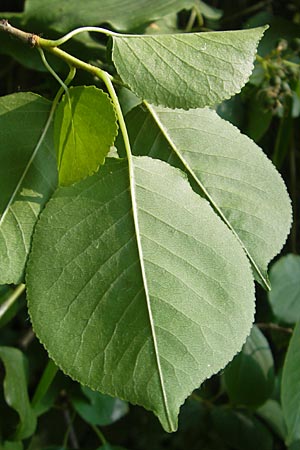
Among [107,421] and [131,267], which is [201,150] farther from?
[107,421]

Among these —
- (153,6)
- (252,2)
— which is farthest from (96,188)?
(252,2)

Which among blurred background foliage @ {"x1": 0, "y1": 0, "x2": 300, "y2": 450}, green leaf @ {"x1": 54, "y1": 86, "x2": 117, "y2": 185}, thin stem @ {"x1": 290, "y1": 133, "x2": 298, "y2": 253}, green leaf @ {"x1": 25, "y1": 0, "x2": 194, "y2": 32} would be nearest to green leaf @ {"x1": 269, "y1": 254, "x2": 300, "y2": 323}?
blurred background foliage @ {"x1": 0, "y1": 0, "x2": 300, "y2": 450}

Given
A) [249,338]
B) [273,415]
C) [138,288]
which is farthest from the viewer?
[273,415]

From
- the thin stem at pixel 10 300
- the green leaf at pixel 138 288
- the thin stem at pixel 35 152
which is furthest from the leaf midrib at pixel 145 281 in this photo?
the thin stem at pixel 10 300

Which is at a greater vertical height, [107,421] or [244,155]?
[244,155]

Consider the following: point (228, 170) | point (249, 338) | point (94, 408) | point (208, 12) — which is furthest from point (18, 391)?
point (208, 12)

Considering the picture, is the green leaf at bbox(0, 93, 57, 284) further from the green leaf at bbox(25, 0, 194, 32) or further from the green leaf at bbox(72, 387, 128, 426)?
the green leaf at bbox(72, 387, 128, 426)

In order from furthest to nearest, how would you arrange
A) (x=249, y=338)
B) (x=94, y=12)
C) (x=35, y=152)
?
(x=249, y=338) < (x=94, y=12) < (x=35, y=152)

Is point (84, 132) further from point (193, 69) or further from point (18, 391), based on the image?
point (18, 391)
